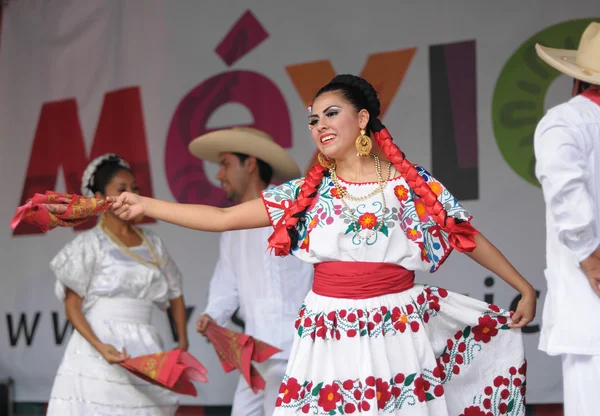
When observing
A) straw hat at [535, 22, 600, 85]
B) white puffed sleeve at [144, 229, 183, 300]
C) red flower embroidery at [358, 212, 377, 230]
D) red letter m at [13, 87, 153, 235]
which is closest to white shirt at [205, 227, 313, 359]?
white puffed sleeve at [144, 229, 183, 300]

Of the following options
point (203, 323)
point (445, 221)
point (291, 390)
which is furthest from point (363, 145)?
point (203, 323)

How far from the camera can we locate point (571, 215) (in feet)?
8.08

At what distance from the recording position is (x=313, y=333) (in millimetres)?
2789

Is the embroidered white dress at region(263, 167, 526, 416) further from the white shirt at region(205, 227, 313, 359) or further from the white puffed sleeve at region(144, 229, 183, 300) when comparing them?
the white puffed sleeve at region(144, 229, 183, 300)

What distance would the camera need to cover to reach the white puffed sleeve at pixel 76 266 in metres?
4.00

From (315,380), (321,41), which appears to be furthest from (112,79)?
(315,380)

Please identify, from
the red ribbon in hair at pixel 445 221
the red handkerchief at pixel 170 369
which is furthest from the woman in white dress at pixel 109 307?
the red ribbon in hair at pixel 445 221

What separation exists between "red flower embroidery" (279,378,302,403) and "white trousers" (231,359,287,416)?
4.28 feet

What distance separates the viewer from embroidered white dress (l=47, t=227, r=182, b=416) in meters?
3.89

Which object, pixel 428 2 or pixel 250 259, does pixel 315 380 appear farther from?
pixel 428 2

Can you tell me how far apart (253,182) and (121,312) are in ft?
3.22

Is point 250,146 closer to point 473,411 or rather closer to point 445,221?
point 445,221

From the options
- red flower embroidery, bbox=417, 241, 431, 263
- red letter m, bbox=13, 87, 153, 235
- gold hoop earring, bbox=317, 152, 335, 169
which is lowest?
red flower embroidery, bbox=417, 241, 431, 263

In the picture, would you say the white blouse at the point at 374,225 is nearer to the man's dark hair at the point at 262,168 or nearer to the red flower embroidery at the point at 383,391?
the red flower embroidery at the point at 383,391
